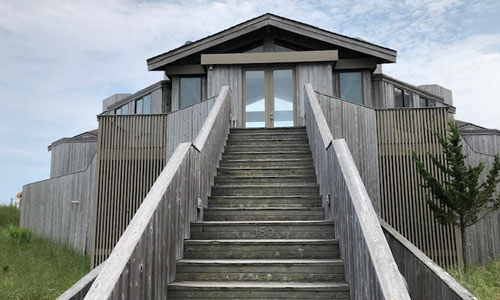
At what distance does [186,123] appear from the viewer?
10.4 metres

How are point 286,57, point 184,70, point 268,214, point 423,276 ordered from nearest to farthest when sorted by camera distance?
point 423,276 → point 268,214 → point 286,57 → point 184,70

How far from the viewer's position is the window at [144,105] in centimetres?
1656

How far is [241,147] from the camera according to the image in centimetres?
888

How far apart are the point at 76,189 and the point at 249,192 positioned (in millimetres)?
8897

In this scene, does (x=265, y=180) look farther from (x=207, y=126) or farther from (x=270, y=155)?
(x=207, y=126)

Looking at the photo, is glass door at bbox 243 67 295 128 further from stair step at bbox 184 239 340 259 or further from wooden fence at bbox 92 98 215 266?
stair step at bbox 184 239 340 259

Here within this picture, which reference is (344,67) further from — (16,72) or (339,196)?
(16,72)

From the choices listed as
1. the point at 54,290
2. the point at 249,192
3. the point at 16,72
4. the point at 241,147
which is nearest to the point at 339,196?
the point at 249,192

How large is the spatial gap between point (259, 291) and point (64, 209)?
1146cm

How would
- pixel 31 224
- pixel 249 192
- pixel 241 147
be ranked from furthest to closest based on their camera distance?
pixel 31 224 → pixel 241 147 → pixel 249 192

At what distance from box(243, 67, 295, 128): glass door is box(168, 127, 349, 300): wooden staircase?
15.2ft

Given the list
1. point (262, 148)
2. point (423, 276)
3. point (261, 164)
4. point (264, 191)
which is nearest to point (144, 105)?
point (262, 148)

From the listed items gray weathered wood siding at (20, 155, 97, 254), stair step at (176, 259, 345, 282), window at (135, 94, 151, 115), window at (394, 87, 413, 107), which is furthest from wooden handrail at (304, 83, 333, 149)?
window at (135, 94, 151, 115)

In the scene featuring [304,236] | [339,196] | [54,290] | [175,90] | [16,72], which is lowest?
[54,290]
